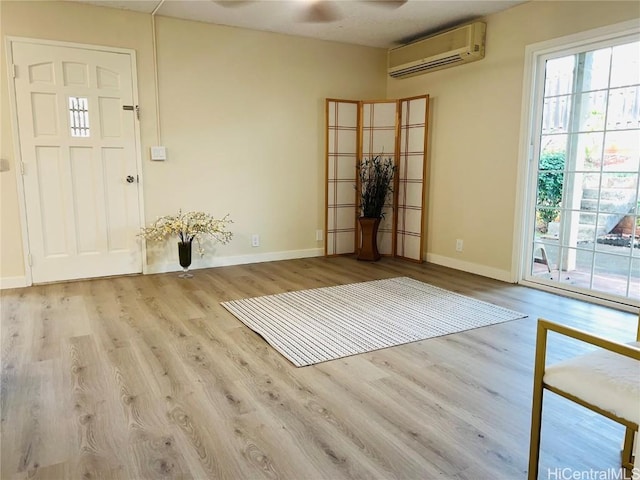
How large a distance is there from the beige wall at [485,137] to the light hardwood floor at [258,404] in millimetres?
1319

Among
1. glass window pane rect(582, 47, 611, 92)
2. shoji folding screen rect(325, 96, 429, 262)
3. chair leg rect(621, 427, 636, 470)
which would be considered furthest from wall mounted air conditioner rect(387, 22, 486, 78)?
chair leg rect(621, 427, 636, 470)

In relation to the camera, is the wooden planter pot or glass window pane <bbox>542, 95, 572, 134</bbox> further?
the wooden planter pot

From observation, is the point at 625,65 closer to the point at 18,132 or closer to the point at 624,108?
the point at 624,108

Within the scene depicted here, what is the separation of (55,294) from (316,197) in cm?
290

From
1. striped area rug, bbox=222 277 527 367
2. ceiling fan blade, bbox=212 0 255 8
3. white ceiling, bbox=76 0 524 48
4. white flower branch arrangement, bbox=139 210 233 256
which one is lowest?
striped area rug, bbox=222 277 527 367

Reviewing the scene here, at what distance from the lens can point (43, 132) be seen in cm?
400

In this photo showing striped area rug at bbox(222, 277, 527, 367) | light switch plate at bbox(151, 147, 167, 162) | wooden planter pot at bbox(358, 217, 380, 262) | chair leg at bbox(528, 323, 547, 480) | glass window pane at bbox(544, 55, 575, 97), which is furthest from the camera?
wooden planter pot at bbox(358, 217, 380, 262)

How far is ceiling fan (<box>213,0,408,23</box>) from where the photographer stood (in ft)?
12.8

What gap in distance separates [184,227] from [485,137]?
3.12 m

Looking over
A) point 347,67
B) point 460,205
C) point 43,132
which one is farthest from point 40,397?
point 347,67

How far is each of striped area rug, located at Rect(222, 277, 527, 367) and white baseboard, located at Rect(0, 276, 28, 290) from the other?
6.45ft

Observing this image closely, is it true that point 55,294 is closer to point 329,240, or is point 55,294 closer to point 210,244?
point 210,244

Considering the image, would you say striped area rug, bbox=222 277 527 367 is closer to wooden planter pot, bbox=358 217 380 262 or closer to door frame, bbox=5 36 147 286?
wooden planter pot, bbox=358 217 380 262

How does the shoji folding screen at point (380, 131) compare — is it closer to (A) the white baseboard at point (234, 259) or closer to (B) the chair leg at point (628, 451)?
(A) the white baseboard at point (234, 259)
